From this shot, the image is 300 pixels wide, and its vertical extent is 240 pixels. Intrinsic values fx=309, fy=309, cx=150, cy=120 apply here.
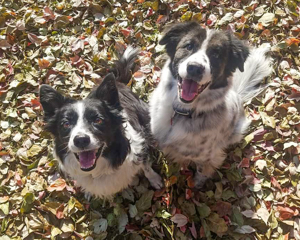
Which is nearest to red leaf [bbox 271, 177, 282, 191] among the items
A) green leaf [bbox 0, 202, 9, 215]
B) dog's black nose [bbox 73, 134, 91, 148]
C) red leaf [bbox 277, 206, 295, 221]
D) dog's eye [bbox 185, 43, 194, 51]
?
red leaf [bbox 277, 206, 295, 221]

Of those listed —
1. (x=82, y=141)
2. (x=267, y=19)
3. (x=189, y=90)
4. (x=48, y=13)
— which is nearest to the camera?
(x=82, y=141)

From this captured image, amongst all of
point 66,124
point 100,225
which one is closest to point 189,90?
point 66,124

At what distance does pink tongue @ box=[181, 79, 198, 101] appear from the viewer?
2740mm

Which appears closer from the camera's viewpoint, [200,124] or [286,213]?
[200,124]

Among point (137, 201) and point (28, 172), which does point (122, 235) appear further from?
point (28, 172)

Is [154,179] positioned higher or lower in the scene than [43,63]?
lower

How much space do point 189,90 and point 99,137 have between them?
2.94 feet

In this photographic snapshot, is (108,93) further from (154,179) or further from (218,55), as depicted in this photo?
(154,179)

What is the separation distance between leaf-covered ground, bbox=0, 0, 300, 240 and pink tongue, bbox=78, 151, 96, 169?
96 centimetres

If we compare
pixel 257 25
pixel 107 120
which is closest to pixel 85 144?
pixel 107 120

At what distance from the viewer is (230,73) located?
2928mm

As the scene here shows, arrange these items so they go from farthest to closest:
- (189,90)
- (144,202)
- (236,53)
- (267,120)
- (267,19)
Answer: (267,19) → (267,120) → (144,202) → (236,53) → (189,90)

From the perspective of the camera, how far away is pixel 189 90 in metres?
2.76

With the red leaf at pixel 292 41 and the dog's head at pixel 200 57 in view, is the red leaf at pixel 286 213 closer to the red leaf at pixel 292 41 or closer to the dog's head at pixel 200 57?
the dog's head at pixel 200 57
